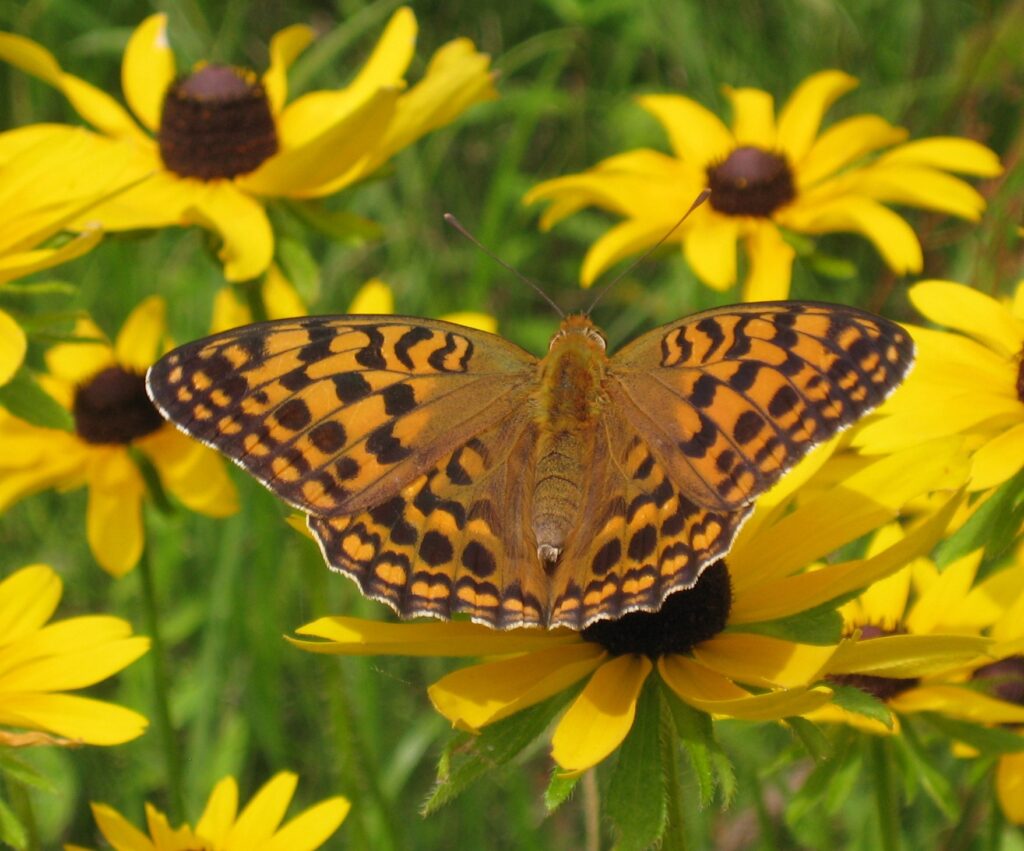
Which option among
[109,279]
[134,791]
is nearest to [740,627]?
[134,791]

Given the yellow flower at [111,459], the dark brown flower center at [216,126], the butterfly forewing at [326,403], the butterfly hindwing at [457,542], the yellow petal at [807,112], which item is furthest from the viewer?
the yellow petal at [807,112]

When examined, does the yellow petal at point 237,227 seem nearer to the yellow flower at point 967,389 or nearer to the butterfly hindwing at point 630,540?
the butterfly hindwing at point 630,540

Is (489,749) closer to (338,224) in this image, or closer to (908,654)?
(908,654)

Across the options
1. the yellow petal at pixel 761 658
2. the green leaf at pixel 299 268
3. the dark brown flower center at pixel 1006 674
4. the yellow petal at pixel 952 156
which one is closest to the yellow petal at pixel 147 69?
the green leaf at pixel 299 268

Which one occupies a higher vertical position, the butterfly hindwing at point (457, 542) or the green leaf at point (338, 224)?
the butterfly hindwing at point (457, 542)

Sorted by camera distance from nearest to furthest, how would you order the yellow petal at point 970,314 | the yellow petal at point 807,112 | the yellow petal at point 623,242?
the yellow petal at point 970,314
the yellow petal at point 623,242
the yellow petal at point 807,112

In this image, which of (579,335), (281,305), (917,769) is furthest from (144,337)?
(917,769)

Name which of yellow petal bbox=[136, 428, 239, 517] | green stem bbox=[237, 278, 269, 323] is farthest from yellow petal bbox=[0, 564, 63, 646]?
green stem bbox=[237, 278, 269, 323]
